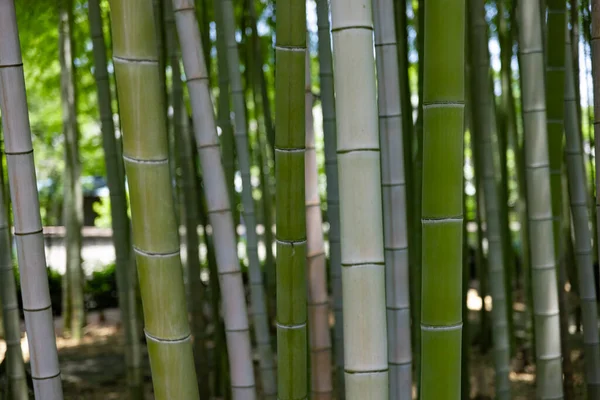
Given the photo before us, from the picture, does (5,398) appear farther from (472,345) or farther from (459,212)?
(472,345)

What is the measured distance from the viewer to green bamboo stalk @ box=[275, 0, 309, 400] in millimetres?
1200

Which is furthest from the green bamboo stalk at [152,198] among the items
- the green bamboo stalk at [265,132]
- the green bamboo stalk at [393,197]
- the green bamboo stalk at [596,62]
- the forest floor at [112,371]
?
the forest floor at [112,371]

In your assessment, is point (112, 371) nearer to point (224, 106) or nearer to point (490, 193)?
point (224, 106)

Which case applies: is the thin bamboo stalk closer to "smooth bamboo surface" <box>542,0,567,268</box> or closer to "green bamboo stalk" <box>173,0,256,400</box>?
"smooth bamboo surface" <box>542,0,567,268</box>

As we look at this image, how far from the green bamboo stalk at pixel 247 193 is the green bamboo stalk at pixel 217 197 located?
1.45ft

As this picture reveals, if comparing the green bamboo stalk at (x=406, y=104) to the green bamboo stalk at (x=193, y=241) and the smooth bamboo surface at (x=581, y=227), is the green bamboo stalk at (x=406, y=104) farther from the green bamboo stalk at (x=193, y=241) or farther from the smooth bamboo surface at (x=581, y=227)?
the green bamboo stalk at (x=193, y=241)

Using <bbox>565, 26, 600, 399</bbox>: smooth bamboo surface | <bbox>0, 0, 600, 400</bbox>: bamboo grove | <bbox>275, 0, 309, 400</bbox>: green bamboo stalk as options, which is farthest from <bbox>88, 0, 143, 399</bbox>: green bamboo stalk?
<bbox>565, 26, 600, 399</bbox>: smooth bamboo surface

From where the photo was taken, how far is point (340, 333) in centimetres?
214

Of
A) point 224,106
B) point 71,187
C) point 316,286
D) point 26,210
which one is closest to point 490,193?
point 316,286

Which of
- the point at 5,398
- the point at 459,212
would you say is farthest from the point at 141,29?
the point at 5,398

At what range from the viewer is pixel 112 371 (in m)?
4.36

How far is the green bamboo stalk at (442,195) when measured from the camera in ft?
3.51

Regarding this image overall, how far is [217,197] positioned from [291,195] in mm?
309

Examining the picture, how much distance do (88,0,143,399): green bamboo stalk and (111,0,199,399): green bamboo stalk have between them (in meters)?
1.09
